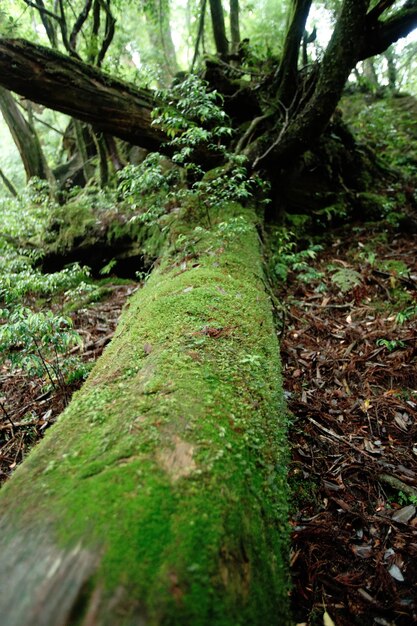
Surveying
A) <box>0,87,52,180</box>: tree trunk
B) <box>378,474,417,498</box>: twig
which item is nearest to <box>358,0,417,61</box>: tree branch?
<box>378,474,417,498</box>: twig

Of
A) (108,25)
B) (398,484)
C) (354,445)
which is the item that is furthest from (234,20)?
(398,484)

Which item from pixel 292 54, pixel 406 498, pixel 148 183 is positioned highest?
pixel 292 54

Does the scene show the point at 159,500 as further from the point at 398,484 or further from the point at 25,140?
the point at 25,140

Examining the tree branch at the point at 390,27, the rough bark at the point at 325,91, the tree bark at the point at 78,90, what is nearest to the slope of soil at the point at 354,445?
the rough bark at the point at 325,91

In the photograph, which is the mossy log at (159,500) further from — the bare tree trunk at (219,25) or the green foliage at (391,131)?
the bare tree trunk at (219,25)

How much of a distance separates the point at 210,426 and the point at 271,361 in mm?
1069

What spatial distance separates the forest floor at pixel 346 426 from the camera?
1.70 m

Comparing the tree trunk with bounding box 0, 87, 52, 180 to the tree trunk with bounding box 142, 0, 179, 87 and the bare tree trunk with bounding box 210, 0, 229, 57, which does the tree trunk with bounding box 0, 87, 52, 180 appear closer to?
the tree trunk with bounding box 142, 0, 179, 87

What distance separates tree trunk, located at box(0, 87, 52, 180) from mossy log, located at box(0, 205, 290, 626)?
9.48m

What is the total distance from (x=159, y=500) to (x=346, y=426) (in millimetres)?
2018

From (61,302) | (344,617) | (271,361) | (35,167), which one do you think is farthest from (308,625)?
(35,167)

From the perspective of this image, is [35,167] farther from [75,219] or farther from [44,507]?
[44,507]

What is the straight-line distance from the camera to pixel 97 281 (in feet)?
22.1

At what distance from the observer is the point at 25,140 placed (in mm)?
9680
